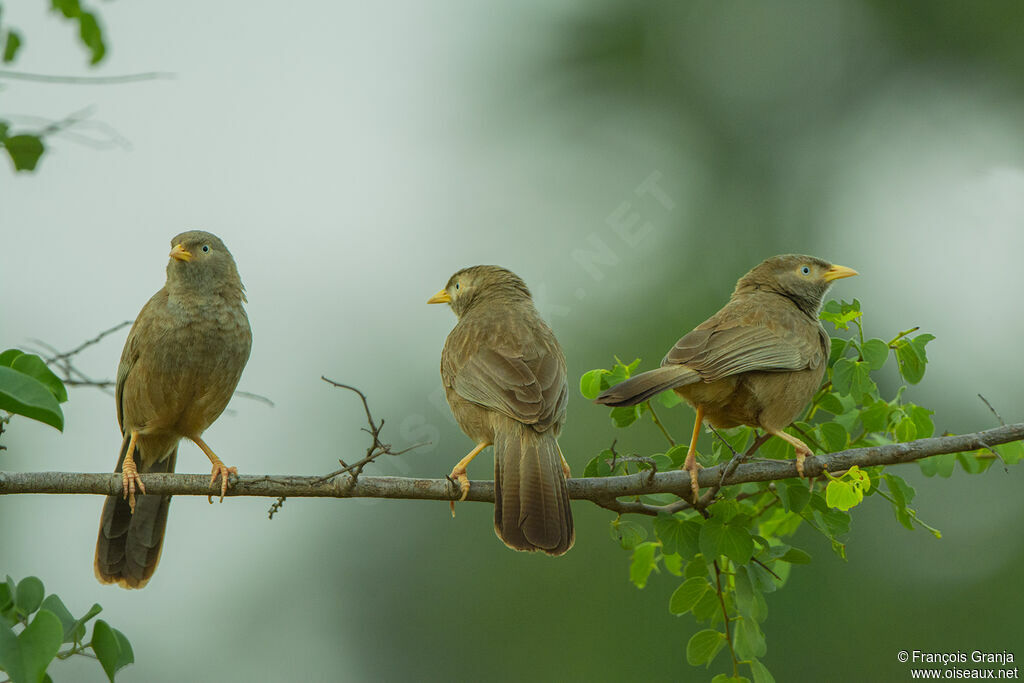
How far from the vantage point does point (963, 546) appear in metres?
13.6

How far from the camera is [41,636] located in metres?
2.89

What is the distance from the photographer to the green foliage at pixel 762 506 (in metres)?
4.37

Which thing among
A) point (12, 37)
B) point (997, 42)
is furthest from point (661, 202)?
point (12, 37)

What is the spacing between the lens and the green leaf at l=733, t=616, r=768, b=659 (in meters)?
4.40

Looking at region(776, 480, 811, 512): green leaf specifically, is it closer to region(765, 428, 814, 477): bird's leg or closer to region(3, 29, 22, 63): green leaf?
region(765, 428, 814, 477): bird's leg

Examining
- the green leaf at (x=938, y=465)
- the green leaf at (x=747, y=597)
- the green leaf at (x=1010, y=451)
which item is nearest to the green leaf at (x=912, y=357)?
the green leaf at (x=938, y=465)

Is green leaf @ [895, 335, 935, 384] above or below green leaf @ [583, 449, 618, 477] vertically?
above

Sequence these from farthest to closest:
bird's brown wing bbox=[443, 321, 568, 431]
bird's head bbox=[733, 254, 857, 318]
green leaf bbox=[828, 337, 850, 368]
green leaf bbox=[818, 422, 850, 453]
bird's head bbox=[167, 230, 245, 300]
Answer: bird's head bbox=[733, 254, 857, 318]
bird's head bbox=[167, 230, 245, 300]
green leaf bbox=[828, 337, 850, 368]
bird's brown wing bbox=[443, 321, 568, 431]
green leaf bbox=[818, 422, 850, 453]

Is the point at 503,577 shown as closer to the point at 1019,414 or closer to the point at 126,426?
the point at 1019,414

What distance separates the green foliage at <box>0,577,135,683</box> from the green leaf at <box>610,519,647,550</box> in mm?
2237

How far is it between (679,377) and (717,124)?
17790 millimetres

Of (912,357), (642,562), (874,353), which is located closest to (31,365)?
(642,562)

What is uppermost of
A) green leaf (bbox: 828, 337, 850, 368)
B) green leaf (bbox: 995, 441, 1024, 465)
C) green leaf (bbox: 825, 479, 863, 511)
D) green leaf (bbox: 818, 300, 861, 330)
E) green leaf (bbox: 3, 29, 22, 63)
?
green leaf (bbox: 3, 29, 22, 63)

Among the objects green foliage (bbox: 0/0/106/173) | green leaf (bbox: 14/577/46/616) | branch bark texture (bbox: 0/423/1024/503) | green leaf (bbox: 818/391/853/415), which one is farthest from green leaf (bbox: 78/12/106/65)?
green leaf (bbox: 818/391/853/415)
